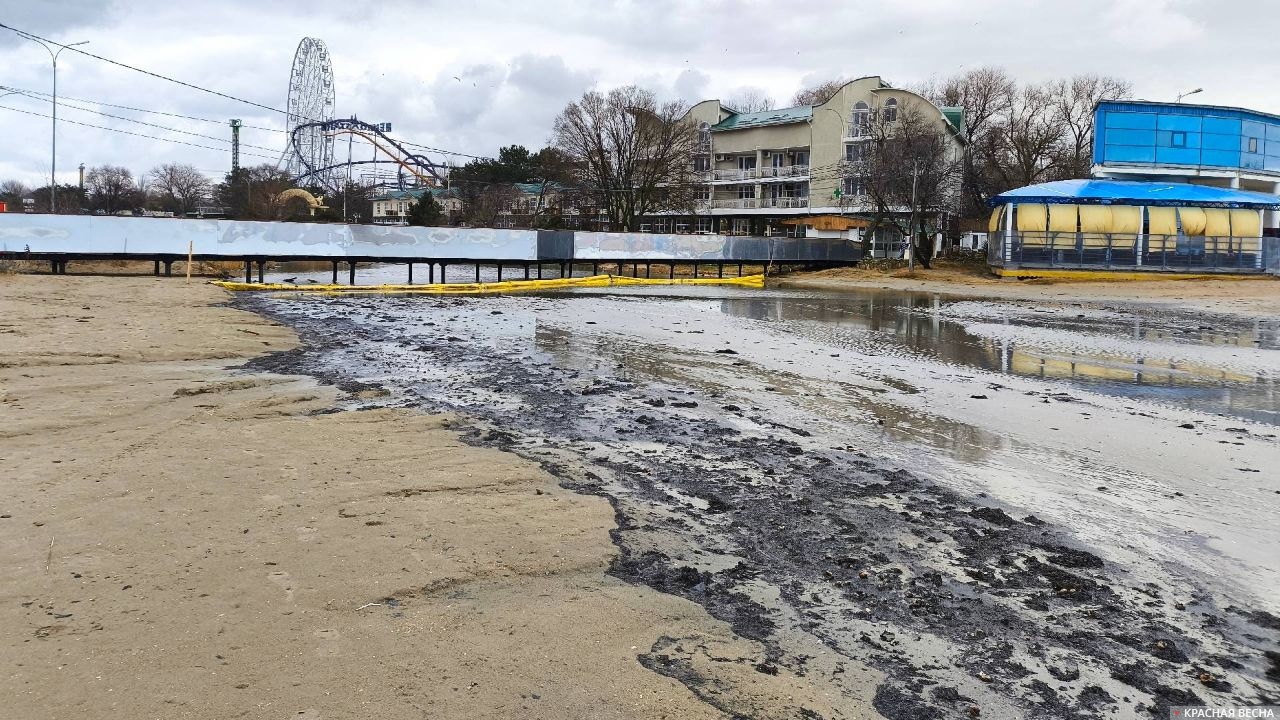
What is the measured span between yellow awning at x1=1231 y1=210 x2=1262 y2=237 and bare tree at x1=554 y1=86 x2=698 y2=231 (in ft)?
126

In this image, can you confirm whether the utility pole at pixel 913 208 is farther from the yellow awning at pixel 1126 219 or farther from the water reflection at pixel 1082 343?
the water reflection at pixel 1082 343

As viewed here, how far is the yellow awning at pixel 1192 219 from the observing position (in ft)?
143

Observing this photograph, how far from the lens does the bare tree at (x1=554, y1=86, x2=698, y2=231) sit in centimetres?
7275

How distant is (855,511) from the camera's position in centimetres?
626

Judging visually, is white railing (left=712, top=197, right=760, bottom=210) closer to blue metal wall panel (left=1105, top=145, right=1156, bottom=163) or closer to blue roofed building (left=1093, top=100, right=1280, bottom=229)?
blue roofed building (left=1093, top=100, right=1280, bottom=229)

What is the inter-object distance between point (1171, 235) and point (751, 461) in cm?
4253

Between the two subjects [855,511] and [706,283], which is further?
[706,283]

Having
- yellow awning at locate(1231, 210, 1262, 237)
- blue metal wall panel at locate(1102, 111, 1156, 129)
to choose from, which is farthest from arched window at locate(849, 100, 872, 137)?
yellow awning at locate(1231, 210, 1262, 237)

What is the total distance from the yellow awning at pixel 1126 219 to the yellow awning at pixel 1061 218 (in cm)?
190

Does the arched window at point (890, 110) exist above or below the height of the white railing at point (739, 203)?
above

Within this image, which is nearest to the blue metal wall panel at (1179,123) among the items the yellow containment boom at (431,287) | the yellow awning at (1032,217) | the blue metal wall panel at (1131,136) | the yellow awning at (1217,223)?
the blue metal wall panel at (1131,136)

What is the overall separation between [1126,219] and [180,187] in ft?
306

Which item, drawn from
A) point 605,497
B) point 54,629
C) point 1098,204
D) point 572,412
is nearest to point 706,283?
point 1098,204

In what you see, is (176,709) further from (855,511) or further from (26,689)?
(855,511)
